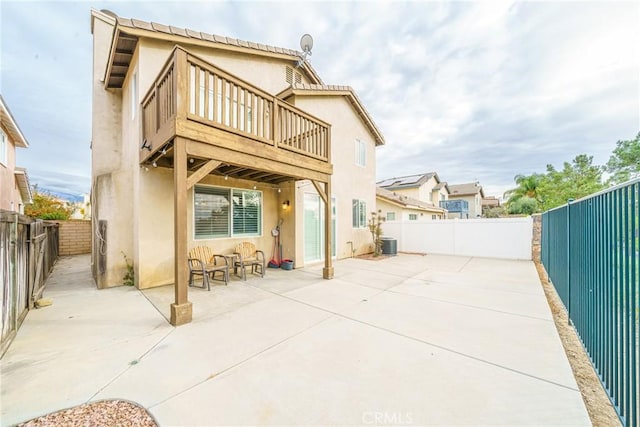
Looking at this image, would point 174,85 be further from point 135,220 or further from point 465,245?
point 465,245

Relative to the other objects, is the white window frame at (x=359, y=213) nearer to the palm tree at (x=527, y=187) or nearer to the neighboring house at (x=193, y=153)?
the neighboring house at (x=193, y=153)

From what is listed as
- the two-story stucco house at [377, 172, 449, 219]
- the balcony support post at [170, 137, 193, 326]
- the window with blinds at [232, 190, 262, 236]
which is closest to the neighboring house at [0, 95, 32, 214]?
the window with blinds at [232, 190, 262, 236]

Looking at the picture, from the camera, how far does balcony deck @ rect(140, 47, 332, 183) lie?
12.8 ft

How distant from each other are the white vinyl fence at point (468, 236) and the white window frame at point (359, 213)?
2.36m

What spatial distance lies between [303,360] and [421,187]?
22.6 meters

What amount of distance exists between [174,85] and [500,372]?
5730 millimetres

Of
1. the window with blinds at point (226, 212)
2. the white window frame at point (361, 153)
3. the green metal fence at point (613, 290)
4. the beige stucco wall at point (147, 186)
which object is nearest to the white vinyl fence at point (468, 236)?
the white window frame at point (361, 153)

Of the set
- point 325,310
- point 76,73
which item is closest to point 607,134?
point 325,310

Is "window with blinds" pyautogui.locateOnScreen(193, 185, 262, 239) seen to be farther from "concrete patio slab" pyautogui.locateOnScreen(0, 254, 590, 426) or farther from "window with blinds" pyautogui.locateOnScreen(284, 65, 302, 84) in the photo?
"window with blinds" pyautogui.locateOnScreen(284, 65, 302, 84)

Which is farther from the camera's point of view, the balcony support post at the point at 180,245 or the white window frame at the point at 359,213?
the white window frame at the point at 359,213

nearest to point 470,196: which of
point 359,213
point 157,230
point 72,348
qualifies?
point 359,213

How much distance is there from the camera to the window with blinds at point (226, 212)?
21.5 feet

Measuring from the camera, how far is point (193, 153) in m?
3.96

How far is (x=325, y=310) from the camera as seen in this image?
4.24 m
